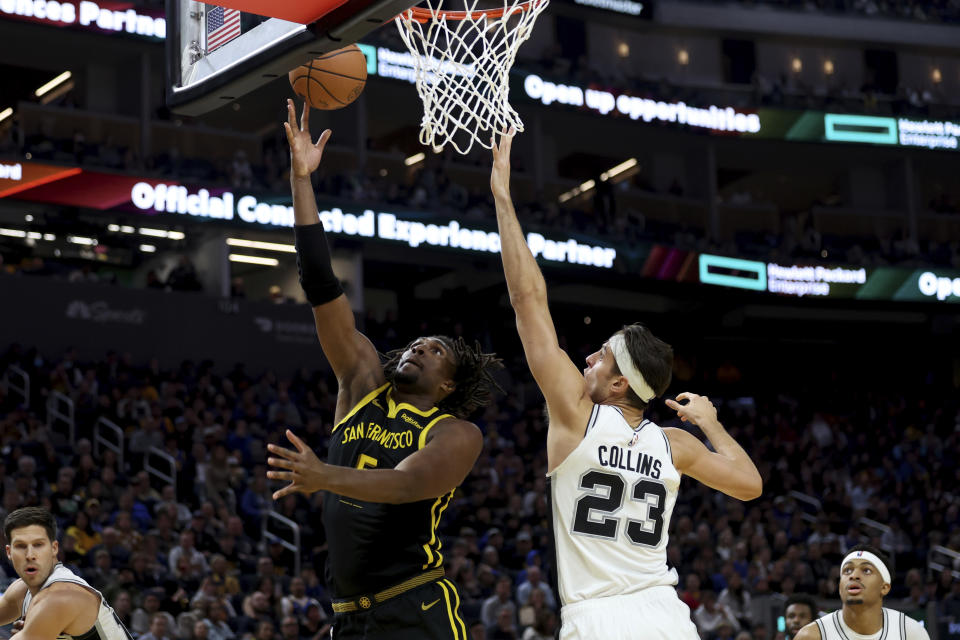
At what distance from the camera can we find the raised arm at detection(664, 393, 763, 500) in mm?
4391

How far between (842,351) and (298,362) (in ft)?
51.0

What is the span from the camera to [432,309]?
25547mm

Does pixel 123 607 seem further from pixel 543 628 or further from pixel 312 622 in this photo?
pixel 543 628

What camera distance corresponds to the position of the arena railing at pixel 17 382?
16.0 metres

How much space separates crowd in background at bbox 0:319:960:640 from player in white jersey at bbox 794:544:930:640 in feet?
19.5

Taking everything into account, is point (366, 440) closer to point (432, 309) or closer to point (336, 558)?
point (336, 558)

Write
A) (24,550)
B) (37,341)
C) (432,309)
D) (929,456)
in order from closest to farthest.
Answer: (24,550) → (37,341) → (929,456) → (432,309)

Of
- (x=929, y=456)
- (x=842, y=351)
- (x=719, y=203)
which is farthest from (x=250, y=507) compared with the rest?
(x=842, y=351)

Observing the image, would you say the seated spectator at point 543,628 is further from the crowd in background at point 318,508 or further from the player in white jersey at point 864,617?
the player in white jersey at point 864,617

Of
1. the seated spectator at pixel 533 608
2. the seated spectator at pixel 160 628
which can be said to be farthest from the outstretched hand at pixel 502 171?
the seated spectator at pixel 533 608

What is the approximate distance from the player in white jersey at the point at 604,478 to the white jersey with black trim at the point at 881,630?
2.39m

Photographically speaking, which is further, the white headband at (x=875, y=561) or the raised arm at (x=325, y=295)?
the white headband at (x=875, y=561)

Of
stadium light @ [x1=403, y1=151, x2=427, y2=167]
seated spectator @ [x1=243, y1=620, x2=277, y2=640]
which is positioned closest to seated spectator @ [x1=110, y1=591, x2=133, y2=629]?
seated spectator @ [x1=243, y1=620, x2=277, y2=640]

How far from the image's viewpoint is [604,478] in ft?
13.6
